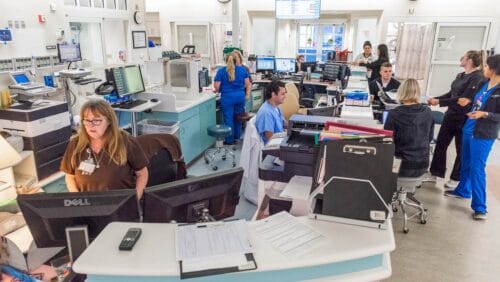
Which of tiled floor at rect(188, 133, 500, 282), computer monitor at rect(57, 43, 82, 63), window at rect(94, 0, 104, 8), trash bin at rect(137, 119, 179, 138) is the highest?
window at rect(94, 0, 104, 8)

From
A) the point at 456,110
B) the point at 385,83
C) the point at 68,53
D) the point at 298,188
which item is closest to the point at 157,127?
the point at 68,53

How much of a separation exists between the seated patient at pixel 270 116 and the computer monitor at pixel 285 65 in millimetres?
4228

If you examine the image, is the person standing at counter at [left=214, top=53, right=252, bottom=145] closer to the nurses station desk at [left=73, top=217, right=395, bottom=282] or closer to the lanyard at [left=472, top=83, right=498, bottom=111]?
the lanyard at [left=472, top=83, right=498, bottom=111]

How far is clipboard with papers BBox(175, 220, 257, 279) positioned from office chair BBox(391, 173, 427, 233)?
7.48 ft

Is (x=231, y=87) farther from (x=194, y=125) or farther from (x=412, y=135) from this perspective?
(x=412, y=135)

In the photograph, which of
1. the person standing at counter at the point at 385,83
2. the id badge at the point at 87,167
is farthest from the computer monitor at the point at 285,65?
the id badge at the point at 87,167

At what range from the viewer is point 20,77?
3459 mm

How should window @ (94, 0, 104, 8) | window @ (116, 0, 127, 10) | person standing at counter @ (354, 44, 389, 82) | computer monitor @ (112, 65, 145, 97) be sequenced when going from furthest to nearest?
window @ (116, 0, 127, 10), window @ (94, 0, 104, 8), person standing at counter @ (354, 44, 389, 82), computer monitor @ (112, 65, 145, 97)

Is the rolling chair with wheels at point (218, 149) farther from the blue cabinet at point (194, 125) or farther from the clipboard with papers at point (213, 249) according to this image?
the clipboard with papers at point (213, 249)

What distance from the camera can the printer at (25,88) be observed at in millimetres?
3150

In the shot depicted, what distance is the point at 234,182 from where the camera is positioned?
167 centimetres

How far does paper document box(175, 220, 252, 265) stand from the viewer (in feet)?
4.27

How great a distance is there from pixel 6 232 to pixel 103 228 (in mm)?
1339


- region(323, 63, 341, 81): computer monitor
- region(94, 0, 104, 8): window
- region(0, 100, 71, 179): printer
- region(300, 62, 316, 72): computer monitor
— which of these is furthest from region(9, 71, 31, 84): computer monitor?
region(300, 62, 316, 72): computer monitor
